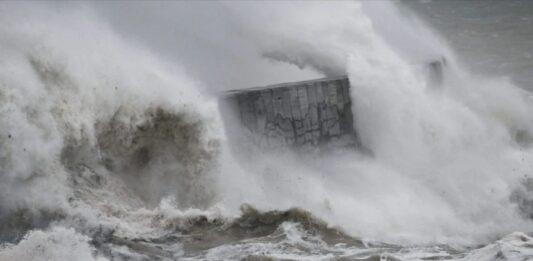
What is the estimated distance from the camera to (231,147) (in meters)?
11.4

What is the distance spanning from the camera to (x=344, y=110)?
1267 centimetres

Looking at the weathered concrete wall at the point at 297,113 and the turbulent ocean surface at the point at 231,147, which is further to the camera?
the weathered concrete wall at the point at 297,113

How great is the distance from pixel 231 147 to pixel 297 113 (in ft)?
4.54

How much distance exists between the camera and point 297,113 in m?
12.3

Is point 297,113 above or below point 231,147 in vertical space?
above

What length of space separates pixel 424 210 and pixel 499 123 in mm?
3215

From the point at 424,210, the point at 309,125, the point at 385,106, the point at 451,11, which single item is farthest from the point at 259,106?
the point at 451,11

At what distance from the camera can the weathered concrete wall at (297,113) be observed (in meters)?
11.9

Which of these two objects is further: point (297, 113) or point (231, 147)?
point (297, 113)

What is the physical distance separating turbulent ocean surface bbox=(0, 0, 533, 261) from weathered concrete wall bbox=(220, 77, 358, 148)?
0.85ft

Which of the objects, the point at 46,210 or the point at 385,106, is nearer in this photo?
the point at 46,210

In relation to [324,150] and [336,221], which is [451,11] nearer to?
[324,150]

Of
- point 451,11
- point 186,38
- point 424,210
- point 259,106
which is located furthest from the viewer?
point 451,11

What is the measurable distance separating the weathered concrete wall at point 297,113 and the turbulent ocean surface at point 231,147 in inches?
10.2
